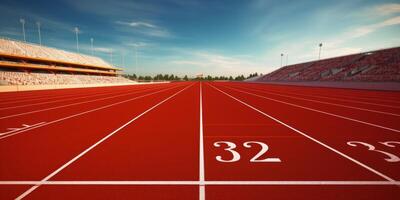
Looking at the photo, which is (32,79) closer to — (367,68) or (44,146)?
(44,146)

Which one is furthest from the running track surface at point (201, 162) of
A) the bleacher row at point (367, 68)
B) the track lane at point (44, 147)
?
the bleacher row at point (367, 68)

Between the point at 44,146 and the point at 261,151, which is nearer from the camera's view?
the point at 261,151

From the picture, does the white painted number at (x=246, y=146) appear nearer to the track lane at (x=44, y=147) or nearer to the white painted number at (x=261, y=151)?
the white painted number at (x=261, y=151)

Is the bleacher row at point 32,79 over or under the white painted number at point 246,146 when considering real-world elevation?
over

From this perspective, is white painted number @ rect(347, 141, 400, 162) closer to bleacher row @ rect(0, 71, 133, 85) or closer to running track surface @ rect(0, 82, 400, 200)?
running track surface @ rect(0, 82, 400, 200)

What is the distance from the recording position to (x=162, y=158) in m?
3.54

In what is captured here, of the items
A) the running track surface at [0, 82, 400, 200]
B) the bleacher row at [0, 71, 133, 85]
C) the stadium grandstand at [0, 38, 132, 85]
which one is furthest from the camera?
the stadium grandstand at [0, 38, 132, 85]

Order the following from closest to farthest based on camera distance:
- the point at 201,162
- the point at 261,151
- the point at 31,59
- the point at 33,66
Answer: the point at 201,162 < the point at 261,151 < the point at 33,66 < the point at 31,59

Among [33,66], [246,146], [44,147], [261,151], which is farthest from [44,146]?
[33,66]

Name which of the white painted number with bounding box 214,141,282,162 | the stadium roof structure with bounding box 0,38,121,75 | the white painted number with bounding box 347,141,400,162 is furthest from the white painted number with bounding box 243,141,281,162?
the stadium roof structure with bounding box 0,38,121,75

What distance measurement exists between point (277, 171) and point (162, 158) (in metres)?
2.02

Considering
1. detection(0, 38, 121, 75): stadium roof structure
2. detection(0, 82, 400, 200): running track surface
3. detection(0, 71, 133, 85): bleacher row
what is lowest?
detection(0, 82, 400, 200): running track surface

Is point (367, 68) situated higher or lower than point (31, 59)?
lower

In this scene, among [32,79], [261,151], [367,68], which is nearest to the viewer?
[261,151]
